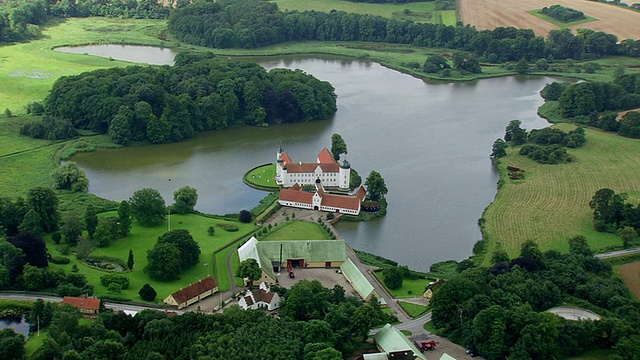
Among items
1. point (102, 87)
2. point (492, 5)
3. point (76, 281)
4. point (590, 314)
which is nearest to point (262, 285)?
point (76, 281)

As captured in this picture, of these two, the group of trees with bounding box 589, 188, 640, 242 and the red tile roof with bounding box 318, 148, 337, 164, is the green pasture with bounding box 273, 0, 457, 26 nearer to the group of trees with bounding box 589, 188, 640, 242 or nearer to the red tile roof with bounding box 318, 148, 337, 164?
the red tile roof with bounding box 318, 148, 337, 164

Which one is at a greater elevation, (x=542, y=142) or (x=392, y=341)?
(x=542, y=142)

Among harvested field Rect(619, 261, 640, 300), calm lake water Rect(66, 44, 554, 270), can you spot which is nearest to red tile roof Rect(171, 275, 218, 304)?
calm lake water Rect(66, 44, 554, 270)

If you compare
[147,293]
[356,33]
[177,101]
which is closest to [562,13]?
[356,33]

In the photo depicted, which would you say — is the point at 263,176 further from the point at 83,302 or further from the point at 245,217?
the point at 83,302

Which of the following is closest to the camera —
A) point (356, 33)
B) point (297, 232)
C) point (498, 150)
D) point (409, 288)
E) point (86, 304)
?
point (86, 304)
